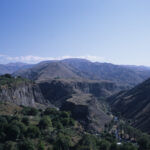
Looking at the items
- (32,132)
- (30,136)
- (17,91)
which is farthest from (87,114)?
(30,136)

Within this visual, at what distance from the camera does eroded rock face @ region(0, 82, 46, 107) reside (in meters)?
67.5

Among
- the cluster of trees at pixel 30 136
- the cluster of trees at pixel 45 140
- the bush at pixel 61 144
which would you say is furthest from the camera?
the bush at pixel 61 144

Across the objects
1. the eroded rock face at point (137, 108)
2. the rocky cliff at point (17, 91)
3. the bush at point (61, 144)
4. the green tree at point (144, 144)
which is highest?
the rocky cliff at point (17, 91)

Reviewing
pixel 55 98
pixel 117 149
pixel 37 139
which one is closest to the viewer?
pixel 117 149

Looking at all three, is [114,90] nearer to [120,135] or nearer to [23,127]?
[120,135]

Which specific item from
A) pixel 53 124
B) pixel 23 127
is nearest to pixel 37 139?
pixel 23 127

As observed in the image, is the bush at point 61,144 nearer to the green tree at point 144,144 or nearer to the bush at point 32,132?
the bush at point 32,132

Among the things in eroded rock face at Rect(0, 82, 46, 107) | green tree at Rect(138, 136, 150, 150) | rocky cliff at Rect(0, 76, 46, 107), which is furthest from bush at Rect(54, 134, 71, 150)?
eroded rock face at Rect(0, 82, 46, 107)

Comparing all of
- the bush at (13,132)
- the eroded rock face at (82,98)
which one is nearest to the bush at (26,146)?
the bush at (13,132)

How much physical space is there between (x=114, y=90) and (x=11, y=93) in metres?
111

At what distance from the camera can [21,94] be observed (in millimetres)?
76750

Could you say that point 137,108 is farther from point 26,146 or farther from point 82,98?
point 26,146

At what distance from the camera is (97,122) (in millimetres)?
66125

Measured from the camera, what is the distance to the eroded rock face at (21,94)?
6746 centimetres
